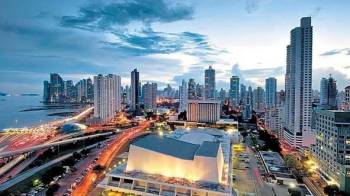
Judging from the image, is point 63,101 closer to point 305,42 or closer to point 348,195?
Result: point 305,42

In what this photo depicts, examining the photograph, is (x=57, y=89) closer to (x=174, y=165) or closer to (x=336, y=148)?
(x=174, y=165)

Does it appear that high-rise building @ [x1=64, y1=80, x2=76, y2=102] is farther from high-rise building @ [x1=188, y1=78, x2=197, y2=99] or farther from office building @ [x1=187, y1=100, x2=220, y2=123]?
office building @ [x1=187, y1=100, x2=220, y2=123]

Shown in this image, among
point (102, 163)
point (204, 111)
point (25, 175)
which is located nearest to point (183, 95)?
point (204, 111)

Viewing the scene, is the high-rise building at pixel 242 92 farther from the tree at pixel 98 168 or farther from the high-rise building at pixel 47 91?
the high-rise building at pixel 47 91

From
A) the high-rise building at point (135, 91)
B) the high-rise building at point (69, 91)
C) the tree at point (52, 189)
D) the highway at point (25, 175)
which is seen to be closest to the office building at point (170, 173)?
the tree at point (52, 189)

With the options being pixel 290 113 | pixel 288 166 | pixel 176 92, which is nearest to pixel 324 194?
pixel 288 166

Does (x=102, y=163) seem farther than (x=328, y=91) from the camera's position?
No
